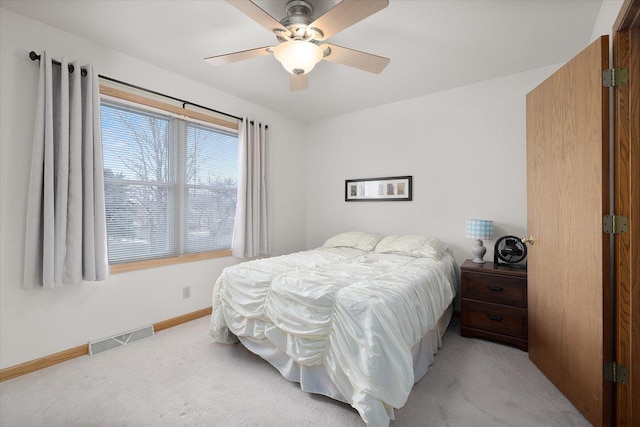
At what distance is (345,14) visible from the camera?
5.06ft

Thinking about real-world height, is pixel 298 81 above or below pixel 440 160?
above

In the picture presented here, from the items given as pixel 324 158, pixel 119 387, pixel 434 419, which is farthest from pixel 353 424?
pixel 324 158

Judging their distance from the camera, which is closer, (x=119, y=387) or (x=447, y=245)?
(x=119, y=387)

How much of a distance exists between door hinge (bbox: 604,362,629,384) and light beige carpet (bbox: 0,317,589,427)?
1.07ft

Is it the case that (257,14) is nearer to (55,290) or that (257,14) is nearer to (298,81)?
(298,81)

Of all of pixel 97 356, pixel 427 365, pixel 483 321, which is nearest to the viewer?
pixel 427 365

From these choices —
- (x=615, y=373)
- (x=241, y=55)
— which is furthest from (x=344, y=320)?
(x=241, y=55)

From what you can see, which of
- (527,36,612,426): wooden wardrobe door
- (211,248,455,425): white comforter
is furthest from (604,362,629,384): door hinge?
(211,248,455,425): white comforter

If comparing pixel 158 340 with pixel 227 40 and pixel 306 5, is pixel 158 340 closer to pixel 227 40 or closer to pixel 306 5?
pixel 227 40

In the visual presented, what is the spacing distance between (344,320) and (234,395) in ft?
3.01

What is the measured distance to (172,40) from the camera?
7.65 feet

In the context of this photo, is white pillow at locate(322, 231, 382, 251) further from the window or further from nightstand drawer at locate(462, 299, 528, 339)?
the window

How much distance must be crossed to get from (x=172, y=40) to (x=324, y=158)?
2.49 metres

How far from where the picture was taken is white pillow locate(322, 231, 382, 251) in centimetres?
345
